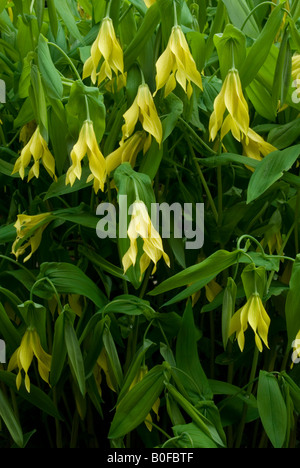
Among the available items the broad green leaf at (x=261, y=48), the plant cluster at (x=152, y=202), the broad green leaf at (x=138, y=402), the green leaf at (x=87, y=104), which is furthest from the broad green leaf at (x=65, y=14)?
the broad green leaf at (x=138, y=402)

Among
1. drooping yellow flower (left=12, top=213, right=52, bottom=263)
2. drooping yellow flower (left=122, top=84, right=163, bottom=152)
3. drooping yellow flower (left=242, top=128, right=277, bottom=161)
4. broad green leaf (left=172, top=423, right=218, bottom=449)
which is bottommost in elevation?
broad green leaf (left=172, top=423, right=218, bottom=449)

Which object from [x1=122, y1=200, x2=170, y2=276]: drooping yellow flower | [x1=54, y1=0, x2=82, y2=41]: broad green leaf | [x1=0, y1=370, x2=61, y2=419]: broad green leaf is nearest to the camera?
[x1=122, y1=200, x2=170, y2=276]: drooping yellow flower

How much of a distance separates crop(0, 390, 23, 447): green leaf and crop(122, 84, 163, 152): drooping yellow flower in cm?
40

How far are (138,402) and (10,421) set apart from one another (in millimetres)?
189

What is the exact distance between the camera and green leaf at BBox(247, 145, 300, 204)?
808 millimetres

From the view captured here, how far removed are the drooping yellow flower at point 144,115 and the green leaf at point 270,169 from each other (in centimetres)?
13

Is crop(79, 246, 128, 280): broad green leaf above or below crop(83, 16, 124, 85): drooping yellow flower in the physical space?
below

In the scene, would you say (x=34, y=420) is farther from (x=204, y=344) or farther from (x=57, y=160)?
(x=57, y=160)

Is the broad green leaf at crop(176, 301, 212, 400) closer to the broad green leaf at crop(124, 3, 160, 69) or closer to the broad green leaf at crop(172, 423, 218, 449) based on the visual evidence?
the broad green leaf at crop(172, 423, 218, 449)

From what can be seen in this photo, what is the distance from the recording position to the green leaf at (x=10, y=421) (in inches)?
35.2

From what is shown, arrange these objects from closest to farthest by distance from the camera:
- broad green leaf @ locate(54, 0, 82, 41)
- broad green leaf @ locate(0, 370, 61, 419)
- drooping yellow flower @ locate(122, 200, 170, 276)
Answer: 1. drooping yellow flower @ locate(122, 200, 170, 276)
2. broad green leaf @ locate(54, 0, 82, 41)
3. broad green leaf @ locate(0, 370, 61, 419)

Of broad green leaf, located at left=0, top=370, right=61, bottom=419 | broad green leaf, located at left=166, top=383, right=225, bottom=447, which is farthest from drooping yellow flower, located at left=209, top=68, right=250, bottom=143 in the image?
broad green leaf, located at left=0, top=370, right=61, bottom=419

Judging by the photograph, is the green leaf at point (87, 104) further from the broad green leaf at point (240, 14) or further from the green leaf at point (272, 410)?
the green leaf at point (272, 410)

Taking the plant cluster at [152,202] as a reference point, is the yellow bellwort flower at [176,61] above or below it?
above
